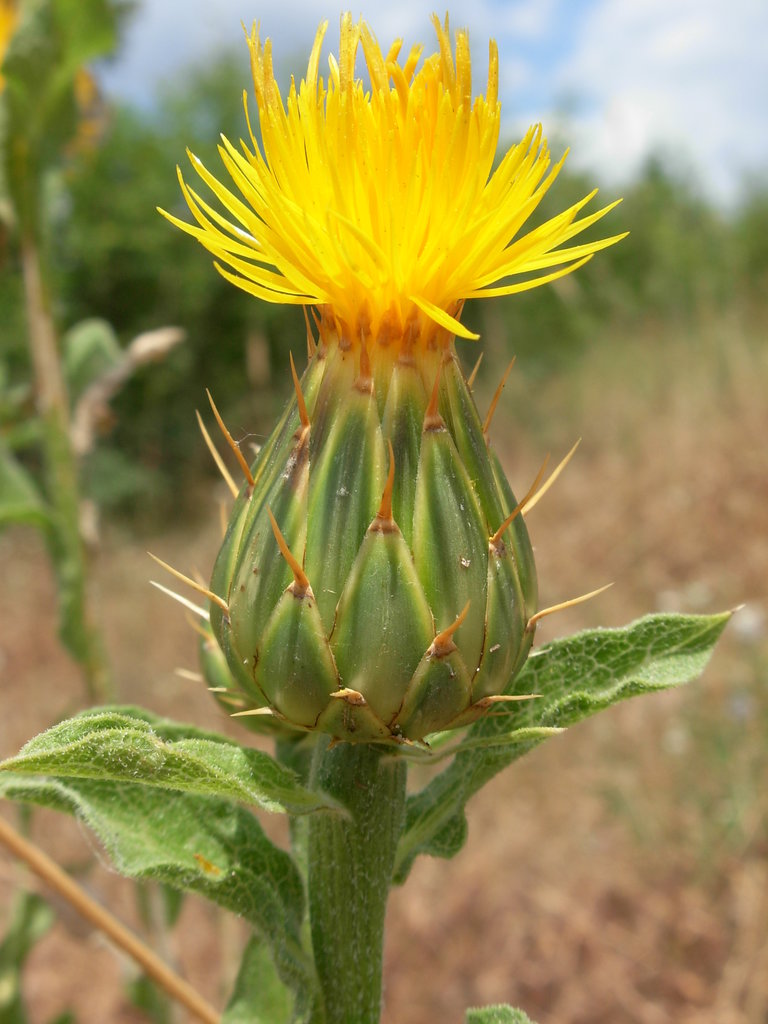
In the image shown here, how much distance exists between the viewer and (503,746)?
1.36m

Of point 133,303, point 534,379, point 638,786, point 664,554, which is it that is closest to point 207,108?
point 133,303

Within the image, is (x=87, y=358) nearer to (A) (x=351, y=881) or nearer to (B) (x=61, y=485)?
(B) (x=61, y=485)

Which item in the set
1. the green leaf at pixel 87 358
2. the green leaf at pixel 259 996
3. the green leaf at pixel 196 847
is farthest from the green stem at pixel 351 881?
the green leaf at pixel 87 358

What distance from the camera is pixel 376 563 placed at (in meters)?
1.18

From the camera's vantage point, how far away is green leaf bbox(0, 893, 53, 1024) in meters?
2.97

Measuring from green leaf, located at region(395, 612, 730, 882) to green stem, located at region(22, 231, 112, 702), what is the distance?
185 centimetres

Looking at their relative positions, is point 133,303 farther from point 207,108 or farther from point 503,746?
point 503,746

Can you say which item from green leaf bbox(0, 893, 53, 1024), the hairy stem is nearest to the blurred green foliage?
green leaf bbox(0, 893, 53, 1024)

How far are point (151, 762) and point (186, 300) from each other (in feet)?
64.5

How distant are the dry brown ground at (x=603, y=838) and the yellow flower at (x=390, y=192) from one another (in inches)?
46.7

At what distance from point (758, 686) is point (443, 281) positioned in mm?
6018

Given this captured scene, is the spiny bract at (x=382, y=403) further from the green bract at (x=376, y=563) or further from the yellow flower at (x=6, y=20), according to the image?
the yellow flower at (x=6, y=20)

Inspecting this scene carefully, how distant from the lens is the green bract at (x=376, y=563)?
1148 millimetres

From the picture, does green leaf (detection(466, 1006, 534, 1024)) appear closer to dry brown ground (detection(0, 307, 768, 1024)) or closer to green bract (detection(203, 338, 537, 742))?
green bract (detection(203, 338, 537, 742))
